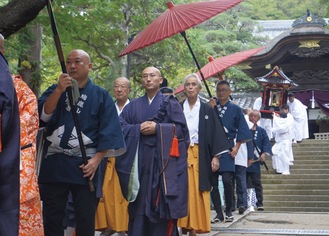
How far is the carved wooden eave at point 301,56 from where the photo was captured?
86.9 ft

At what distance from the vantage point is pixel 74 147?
643 centimetres

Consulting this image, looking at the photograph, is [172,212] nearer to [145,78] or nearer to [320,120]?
[145,78]

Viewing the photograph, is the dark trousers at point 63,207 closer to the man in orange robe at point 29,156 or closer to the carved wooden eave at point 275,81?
the man in orange robe at point 29,156

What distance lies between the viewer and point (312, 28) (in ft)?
88.2

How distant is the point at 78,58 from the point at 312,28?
21312 mm

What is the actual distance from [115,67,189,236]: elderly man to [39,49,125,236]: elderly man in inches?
39.0

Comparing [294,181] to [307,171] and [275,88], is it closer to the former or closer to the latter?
[307,171]

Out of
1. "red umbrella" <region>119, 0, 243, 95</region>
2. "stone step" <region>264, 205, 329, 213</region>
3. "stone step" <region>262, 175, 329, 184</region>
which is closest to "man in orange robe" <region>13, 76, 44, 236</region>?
"red umbrella" <region>119, 0, 243, 95</region>

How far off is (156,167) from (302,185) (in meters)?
12.2

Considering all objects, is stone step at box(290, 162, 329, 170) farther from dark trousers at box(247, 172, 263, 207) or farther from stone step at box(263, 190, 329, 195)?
dark trousers at box(247, 172, 263, 207)

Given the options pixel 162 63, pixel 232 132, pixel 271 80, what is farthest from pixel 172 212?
pixel 271 80

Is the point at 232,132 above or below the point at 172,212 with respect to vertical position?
above

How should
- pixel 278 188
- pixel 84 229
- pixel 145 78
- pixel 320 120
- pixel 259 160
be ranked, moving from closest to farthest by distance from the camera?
pixel 84 229, pixel 145 78, pixel 259 160, pixel 278 188, pixel 320 120

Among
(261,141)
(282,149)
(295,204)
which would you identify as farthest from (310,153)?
(261,141)
